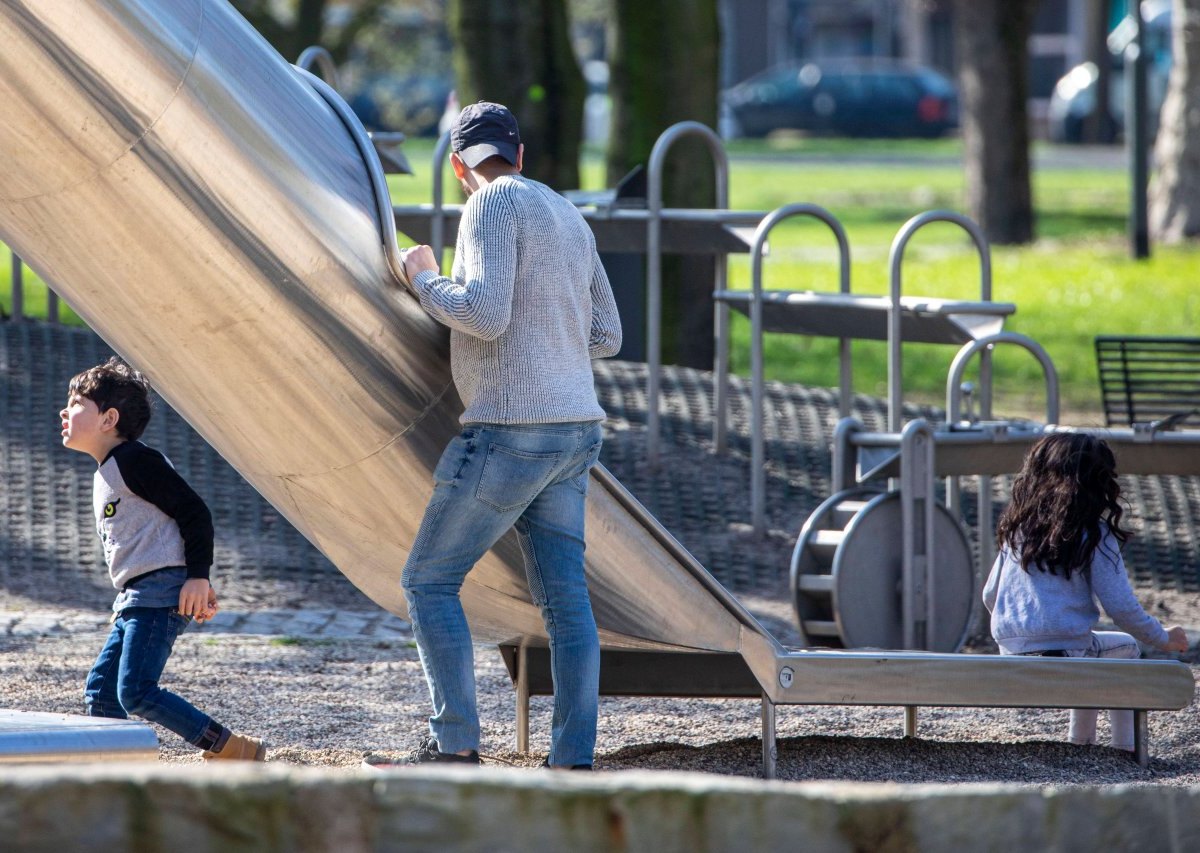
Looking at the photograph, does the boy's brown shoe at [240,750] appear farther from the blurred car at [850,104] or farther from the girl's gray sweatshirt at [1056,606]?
the blurred car at [850,104]

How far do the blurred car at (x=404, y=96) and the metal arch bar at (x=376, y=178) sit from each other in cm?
2920

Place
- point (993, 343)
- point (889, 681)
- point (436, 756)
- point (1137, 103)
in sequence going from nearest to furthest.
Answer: point (436, 756) → point (889, 681) → point (993, 343) → point (1137, 103)

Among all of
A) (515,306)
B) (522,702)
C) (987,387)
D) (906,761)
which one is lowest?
(906,761)

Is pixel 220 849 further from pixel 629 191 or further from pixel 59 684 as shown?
pixel 629 191

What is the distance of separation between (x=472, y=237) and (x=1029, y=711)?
291 cm

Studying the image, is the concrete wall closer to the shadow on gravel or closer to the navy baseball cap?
the navy baseball cap

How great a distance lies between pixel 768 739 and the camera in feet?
16.0

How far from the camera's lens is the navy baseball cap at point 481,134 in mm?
4316

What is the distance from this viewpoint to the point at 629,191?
32.2 ft

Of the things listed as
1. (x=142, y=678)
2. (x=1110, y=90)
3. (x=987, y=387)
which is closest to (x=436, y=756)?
(x=142, y=678)

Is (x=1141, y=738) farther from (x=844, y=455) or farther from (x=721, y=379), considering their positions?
(x=721, y=379)

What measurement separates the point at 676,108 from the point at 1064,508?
23.7 feet

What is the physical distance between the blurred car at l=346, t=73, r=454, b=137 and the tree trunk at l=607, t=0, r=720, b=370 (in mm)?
21645

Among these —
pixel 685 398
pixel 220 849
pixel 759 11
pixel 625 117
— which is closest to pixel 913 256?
pixel 625 117
